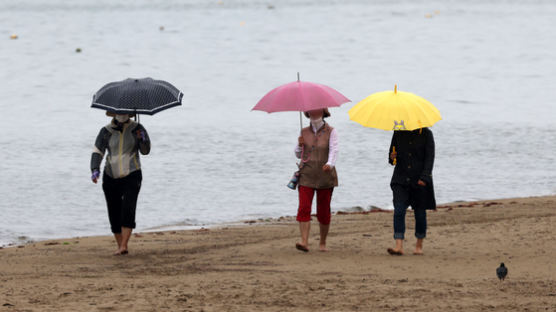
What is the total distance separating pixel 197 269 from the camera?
8469 millimetres

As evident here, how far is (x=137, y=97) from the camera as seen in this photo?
A: 8.93 m

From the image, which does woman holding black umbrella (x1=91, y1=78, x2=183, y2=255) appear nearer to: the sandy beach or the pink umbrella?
the sandy beach

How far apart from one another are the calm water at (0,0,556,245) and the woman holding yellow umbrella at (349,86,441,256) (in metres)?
5.41

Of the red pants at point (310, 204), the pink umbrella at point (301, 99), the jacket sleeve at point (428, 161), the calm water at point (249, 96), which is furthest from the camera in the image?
the calm water at point (249, 96)

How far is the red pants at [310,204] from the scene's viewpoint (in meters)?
9.09

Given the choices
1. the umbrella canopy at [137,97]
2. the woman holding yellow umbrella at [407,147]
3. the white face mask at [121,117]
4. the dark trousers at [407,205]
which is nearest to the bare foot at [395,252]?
the woman holding yellow umbrella at [407,147]

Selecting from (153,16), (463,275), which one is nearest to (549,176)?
(463,275)

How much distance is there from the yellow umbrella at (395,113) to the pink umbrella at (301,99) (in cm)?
28

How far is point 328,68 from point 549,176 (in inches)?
831

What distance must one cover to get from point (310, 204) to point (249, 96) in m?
20.7

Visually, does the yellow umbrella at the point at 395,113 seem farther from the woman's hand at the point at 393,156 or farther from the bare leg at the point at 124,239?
the bare leg at the point at 124,239

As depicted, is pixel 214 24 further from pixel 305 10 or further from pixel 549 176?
pixel 549 176

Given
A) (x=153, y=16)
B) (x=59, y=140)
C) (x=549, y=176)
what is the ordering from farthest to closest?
(x=153, y=16) < (x=59, y=140) < (x=549, y=176)

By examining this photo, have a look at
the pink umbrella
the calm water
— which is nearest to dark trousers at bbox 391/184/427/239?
the pink umbrella
